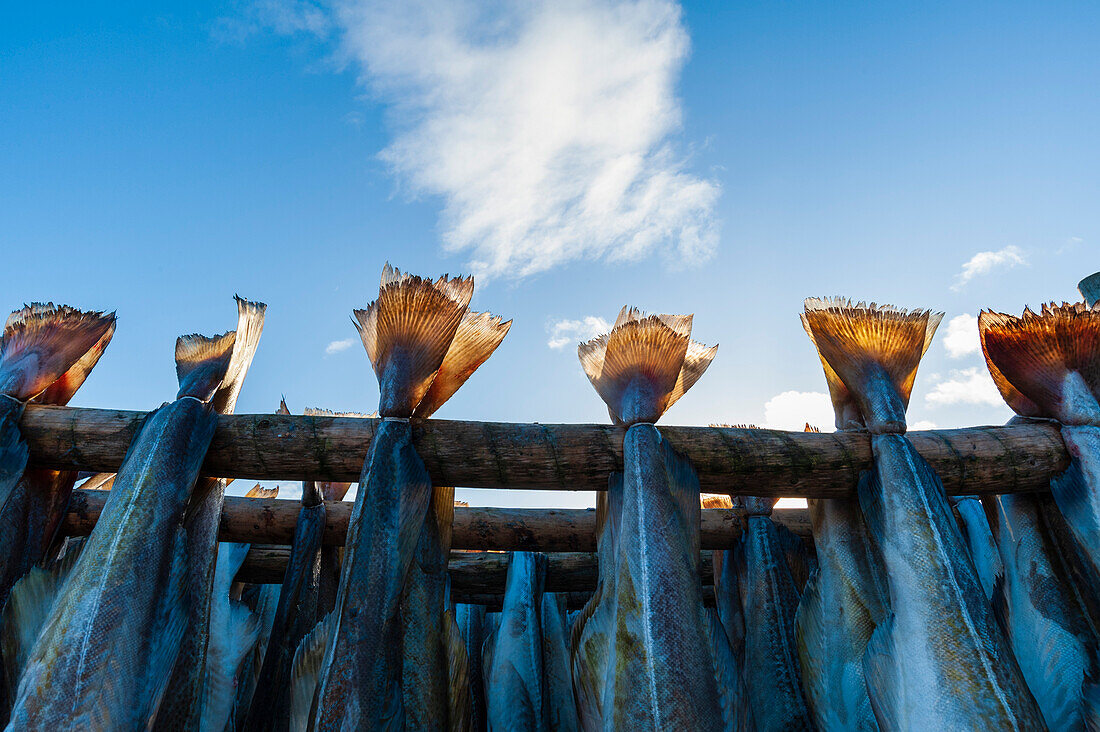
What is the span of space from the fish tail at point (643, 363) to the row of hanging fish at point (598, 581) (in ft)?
0.04

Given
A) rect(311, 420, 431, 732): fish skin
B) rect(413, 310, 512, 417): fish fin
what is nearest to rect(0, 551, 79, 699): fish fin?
rect(311, 420, 431, 732): fish skin

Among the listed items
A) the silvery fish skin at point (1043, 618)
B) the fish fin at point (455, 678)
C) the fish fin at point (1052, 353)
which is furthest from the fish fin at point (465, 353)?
the silvery fish skin at point (1043, 618)

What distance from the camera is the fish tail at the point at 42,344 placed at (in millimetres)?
3314

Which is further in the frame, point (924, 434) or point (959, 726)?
point (924, 434)

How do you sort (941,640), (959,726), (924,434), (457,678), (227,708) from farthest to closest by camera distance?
(924,434), (227,708), (457,678), (941,640), (959,726)

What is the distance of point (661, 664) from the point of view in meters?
2.39

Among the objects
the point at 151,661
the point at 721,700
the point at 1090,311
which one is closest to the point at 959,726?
the point at 721,700

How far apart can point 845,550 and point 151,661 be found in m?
3.20

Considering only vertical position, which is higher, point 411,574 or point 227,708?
point 411,574

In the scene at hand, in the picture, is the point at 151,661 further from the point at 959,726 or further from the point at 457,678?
→ the point at 959,726

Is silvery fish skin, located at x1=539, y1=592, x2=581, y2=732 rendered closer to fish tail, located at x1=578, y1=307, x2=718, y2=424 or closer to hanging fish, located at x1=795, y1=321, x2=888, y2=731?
hanging fish, located at x1=795, y1=321, x2=888, y2=731

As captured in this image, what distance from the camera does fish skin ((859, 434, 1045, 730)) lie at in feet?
7.67

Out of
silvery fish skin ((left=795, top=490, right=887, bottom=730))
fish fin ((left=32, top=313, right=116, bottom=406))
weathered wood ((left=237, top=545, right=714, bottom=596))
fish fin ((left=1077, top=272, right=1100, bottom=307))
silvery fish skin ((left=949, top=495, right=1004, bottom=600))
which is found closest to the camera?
silvery fish skin ((left=795, top=490, right=887, bottom=730))

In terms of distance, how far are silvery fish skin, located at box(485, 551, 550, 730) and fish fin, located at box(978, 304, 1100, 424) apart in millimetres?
3009
